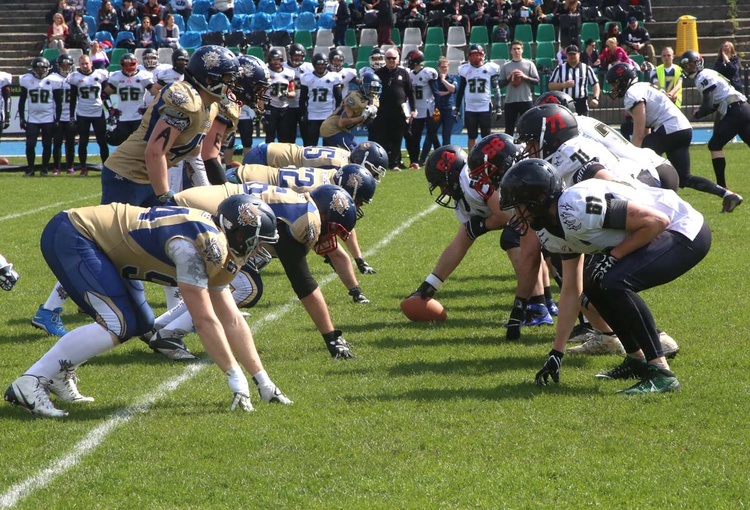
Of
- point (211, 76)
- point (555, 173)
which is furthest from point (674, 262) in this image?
point (211, 76)

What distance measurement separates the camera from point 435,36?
2211cm

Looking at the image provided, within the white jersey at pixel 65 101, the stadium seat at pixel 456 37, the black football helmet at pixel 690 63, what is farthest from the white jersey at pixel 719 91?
the stadium seat at pixel 456 37

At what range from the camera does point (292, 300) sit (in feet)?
25.0

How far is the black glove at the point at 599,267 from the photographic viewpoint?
16.6 feet

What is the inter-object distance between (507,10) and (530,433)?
18639mm

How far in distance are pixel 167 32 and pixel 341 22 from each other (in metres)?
3.79

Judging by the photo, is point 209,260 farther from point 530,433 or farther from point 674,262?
point 674,262

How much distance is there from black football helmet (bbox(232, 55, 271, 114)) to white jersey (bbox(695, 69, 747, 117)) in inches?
256

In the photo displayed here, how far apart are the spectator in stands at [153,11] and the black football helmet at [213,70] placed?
1685cm

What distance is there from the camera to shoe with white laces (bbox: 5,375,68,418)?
4809mm

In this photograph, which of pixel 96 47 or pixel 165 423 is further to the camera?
pixel 96 47

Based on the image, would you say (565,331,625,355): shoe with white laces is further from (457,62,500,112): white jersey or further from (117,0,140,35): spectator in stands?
(117,0,140,35): spectator in stands

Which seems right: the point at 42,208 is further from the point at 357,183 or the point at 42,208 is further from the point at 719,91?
the point at 719,91

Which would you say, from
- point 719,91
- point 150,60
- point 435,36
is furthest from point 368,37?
point 719,91
